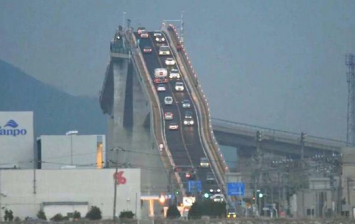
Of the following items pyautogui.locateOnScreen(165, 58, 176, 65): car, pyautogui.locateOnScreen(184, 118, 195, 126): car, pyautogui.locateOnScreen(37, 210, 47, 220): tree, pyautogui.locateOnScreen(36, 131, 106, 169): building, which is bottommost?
pyautogui.locateOnScreen(37, 210, 47, 220): tree

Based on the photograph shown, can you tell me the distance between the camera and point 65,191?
54.8 meters

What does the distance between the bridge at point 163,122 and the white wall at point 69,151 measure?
1007 inches

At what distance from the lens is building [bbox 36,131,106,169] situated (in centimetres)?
6181

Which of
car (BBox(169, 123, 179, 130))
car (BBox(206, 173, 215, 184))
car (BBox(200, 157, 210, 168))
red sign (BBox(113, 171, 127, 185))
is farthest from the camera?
car (BBox(169, 123, 179, 130))

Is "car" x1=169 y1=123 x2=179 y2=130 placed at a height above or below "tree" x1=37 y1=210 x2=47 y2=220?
above

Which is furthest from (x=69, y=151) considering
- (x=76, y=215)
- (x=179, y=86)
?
(x=179, y=86)

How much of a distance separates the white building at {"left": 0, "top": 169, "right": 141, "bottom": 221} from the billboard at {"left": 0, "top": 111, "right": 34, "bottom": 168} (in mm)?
8208

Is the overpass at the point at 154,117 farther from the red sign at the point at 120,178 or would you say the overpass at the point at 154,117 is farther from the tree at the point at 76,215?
the tree at the point at 76,215

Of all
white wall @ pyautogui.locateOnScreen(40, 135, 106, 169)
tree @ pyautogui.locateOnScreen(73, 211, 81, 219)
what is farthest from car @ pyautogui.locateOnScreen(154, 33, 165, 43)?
tree @ pyautogui.locateOnScreen(73, 211, 81, 219)

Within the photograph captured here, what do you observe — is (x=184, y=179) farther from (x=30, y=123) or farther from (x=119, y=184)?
(x=119, y=184)

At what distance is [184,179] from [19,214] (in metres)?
36.7

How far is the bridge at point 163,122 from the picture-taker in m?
93.9

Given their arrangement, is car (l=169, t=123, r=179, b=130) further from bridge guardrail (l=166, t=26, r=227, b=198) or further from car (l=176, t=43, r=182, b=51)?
car (l=176, t=43, r=182, b=51)

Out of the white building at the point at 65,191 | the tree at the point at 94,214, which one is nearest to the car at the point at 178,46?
the white building at the point at 65,191
